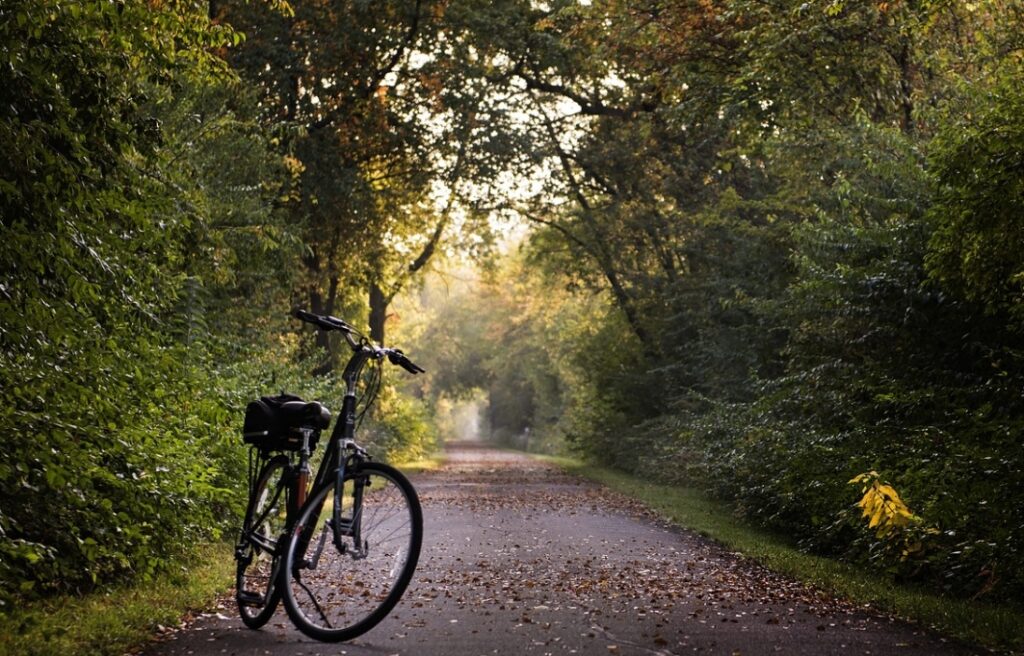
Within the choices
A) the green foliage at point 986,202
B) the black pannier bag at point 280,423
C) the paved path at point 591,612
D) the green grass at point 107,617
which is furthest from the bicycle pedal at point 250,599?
the green foliage at point 986,202

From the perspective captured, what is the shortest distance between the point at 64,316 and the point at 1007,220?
6.52 meters

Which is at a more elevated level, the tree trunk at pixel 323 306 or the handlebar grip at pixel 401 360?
the tree trunk at pixel 323 306

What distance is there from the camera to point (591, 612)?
23.9 ft

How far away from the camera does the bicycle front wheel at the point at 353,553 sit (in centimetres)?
583

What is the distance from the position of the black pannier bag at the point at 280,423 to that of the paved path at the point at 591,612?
1148 mm

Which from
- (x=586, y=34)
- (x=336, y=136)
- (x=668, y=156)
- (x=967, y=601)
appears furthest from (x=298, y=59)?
(x=967, y=601)

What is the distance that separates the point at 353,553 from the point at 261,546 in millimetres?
1012

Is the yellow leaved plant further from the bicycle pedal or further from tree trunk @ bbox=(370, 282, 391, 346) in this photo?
tree trunk @ bbox=(370, 282, 391, 346)

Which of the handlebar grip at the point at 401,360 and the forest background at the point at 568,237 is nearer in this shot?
the handlebar grip at the point at 401,360

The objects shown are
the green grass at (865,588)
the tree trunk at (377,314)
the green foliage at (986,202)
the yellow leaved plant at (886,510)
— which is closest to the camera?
the green grass at (865,588)

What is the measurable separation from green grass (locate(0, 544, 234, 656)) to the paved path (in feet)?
0.68

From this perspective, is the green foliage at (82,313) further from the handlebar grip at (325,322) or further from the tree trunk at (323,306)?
the tree trunk at (323,306)

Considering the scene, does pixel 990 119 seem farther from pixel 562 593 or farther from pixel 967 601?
pixel 562 593

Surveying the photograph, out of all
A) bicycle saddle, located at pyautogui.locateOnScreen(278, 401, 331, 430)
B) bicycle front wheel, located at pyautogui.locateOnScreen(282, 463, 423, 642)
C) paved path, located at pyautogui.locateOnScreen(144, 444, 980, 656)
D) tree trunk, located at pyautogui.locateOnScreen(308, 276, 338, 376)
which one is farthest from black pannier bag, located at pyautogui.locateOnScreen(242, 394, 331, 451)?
tree trunk, located at pyautogui.locateOnScreen(308, 276, 338, 376)
